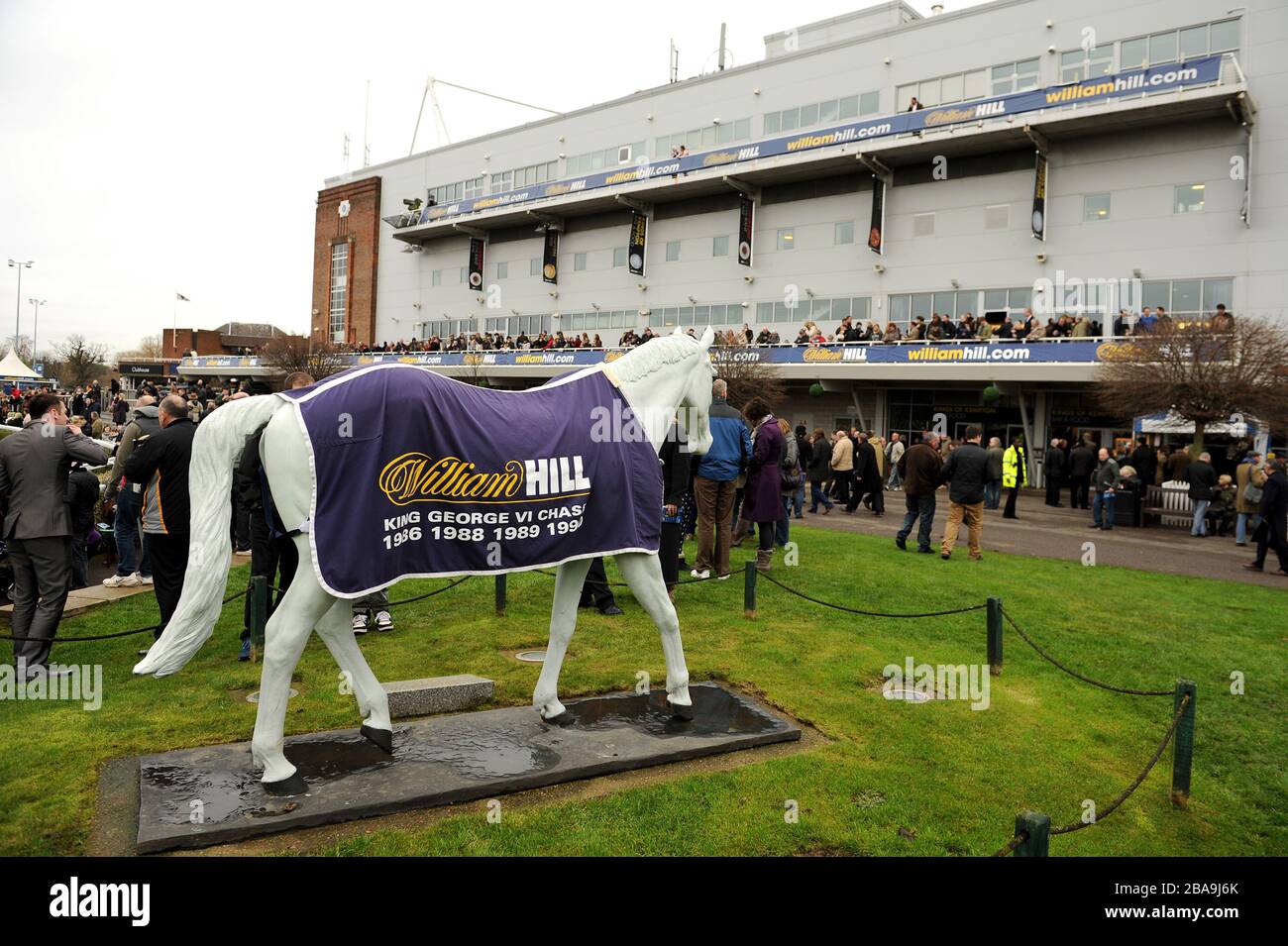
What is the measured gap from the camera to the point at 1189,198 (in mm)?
26078

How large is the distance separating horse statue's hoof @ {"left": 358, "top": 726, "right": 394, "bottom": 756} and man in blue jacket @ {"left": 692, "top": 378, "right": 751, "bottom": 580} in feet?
17.6

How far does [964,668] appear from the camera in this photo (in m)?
7.04

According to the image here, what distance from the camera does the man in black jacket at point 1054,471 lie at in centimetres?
2206

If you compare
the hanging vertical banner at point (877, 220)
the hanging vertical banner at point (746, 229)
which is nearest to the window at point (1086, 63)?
the hanging vertical banner at point (877, 220)

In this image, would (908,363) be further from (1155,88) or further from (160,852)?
(160,852)

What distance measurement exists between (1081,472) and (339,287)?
157 feet

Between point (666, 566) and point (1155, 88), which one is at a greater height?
point (1155, 88)

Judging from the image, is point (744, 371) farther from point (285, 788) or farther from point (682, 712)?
point (285, 788)

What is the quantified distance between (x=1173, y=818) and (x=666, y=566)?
5.32m

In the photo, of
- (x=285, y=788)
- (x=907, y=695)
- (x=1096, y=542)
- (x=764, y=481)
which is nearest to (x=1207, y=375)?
(x=1096, y=542)

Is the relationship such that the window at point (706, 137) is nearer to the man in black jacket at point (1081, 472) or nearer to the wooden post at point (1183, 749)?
the man in black jacket at point (1081, 472)

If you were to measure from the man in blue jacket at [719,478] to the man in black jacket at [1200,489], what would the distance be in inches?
491

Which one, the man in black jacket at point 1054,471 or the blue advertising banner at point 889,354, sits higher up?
the blue advertising banner at point 889,354

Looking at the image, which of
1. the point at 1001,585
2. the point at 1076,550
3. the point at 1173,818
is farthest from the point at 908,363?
the point at 1173,818
